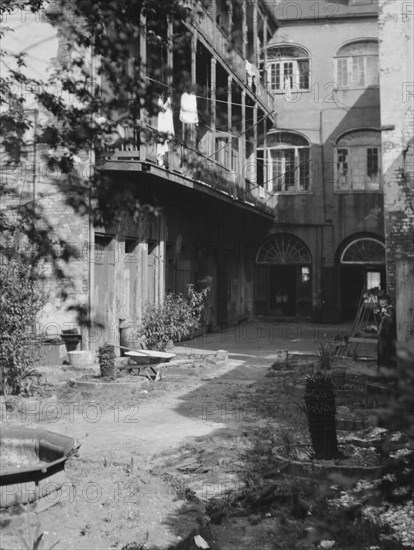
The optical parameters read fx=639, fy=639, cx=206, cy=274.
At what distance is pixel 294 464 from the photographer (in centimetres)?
595

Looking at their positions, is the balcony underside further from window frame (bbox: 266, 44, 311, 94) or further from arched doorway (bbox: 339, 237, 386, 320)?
window frame (bbox: 266, 44, 311, 94)

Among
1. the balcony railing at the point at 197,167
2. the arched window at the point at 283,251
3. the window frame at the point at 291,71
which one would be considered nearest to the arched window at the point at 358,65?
the window frame at the point at 291,71

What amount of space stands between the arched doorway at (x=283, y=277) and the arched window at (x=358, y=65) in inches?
262

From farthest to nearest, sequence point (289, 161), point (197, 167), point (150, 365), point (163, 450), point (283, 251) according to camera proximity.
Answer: point (289, 161), point (283, 251), point (150, 365), point (163, 450), point (197, 167)

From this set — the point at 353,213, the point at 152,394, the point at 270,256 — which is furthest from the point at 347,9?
the point at 152,394

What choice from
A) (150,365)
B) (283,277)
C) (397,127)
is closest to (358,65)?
(283,277)

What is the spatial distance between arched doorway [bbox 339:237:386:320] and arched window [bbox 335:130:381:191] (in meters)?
2.21

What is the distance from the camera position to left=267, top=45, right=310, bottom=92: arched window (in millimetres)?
26422

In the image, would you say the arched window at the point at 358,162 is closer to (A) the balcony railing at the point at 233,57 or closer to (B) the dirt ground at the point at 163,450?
(A) the balcony railing at the point at 233,57

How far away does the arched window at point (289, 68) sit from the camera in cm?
2642

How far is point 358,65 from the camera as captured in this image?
2581 cm

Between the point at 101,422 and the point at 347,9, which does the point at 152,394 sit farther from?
the point at 347,9

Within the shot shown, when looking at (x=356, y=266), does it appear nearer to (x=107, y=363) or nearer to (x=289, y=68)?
(x=289, y=68)

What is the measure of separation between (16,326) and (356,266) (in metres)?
18.3
